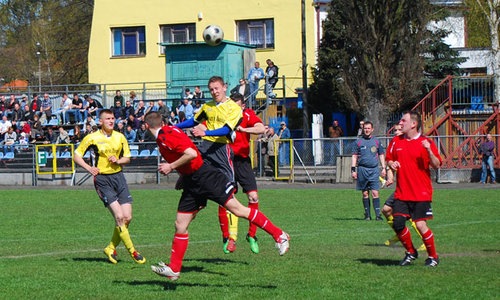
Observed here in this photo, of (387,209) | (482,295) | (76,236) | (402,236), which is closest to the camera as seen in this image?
(482,295)

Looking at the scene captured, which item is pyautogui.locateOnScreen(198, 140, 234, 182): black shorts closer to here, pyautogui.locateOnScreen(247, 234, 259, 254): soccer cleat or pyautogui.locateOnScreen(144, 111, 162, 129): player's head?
pyautogui.locateOnScreen(247, 234, 259, 254): soccer cleat

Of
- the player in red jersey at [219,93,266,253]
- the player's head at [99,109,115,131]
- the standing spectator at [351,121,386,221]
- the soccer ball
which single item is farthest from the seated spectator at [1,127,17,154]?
the player in red jersey at [219,93,266,253]

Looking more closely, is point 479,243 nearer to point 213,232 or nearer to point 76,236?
point 213,232

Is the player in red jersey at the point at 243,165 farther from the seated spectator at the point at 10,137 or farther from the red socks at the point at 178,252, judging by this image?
the seated spectator at the point at 10,137

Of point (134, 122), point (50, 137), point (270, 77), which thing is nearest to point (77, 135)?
point (50, 137)

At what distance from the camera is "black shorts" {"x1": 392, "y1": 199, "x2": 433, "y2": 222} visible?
9.60 meters

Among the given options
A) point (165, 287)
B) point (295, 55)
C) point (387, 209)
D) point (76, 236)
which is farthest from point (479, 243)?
point (295, 55)

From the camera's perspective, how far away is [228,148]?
10.8 metres

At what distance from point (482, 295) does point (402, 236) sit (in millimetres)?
2150

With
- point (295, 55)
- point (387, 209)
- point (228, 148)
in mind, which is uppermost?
point (295, 55)

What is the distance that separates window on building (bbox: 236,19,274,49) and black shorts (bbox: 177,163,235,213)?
37.6 metres

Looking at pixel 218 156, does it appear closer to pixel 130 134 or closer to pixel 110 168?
pixel 110 168

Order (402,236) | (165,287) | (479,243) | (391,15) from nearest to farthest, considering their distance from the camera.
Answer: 1. (165,287)
2. (402,236)
3. (479,243)
4. (391,15)

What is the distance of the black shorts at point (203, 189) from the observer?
852cm
